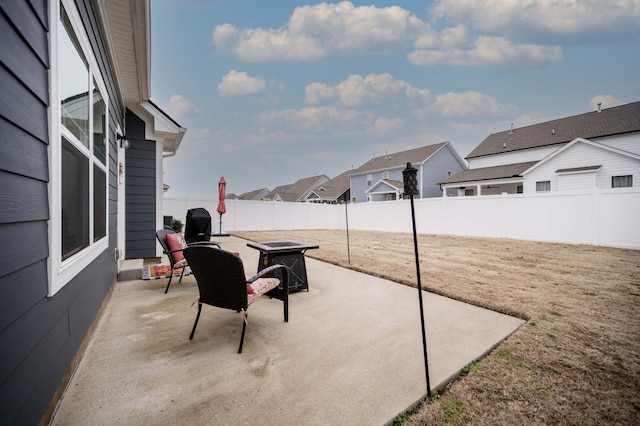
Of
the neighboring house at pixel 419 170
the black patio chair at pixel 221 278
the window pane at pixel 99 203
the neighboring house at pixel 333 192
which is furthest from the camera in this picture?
the neighboring house at pixel 333 192

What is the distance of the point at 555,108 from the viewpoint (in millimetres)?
21469

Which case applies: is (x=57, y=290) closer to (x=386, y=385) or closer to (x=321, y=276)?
(x=386, y=385)

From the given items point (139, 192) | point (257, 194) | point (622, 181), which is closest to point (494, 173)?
point (622, 181)

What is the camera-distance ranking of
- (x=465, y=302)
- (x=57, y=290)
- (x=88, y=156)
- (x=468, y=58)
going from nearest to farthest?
(x=57, y=290) → (x=88, y=156) → (x=465, y=302) → (x=468, y=58)

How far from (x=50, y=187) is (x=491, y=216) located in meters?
13.0

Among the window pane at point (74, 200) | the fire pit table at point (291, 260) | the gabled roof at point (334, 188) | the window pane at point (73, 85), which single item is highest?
the gabled roof at point (334, 188)

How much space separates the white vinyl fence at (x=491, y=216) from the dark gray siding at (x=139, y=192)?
441cm

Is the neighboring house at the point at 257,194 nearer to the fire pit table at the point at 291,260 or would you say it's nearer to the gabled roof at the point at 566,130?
the gabled roof at the point at 566,130

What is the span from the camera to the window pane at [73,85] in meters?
1.92

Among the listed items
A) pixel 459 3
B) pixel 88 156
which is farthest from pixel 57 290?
pixel 459 3

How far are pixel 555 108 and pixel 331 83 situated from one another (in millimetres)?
17594

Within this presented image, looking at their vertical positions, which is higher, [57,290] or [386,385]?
[57,290]

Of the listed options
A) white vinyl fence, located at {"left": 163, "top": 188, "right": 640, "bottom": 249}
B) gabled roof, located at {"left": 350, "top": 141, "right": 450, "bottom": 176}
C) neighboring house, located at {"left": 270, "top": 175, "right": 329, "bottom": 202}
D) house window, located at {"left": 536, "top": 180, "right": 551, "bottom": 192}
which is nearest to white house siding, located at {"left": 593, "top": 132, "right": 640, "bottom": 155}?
house window, located at {"left": 536, "top": 180, "right": 551, "bottom": 192}

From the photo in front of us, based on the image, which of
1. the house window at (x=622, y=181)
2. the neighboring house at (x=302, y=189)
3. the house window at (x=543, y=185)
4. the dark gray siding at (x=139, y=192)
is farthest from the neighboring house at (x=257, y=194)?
the house window at (x=622, y=181)
